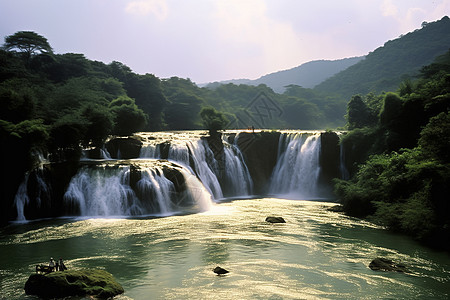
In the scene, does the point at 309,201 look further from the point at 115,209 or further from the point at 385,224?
the point at 115,209

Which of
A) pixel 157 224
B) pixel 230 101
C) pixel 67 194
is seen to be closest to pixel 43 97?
pixel 67 194

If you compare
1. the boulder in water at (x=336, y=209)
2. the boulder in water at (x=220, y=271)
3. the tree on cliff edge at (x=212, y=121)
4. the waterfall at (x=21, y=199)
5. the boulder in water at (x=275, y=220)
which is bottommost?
the boulder in water at (x=220, y=271)

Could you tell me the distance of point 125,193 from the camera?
77.7 ft

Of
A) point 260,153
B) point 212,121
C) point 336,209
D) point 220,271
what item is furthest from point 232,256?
point 260,153

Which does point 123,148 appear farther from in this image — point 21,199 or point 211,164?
point 21,199

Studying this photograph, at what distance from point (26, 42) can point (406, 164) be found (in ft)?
166

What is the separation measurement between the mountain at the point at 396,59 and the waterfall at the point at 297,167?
51.8 meters

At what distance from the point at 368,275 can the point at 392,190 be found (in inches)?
345

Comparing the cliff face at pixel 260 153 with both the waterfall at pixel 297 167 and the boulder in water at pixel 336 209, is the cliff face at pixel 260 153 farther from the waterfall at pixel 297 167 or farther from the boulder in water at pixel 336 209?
the boulder in water at pixel 336 209

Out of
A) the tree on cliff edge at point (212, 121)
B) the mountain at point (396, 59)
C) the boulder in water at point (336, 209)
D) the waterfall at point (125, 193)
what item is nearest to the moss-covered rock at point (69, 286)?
the waterfall at point (125, 193)

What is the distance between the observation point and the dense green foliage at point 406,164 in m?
17.0

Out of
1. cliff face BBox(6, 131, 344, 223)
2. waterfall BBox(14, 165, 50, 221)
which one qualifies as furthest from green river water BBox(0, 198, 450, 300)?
cliff face BBox(6, 131, 344, 223)

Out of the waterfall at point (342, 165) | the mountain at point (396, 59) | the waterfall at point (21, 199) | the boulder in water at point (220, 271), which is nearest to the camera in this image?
the boulder in water at point (220, 271)

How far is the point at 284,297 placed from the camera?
38.1 ft
